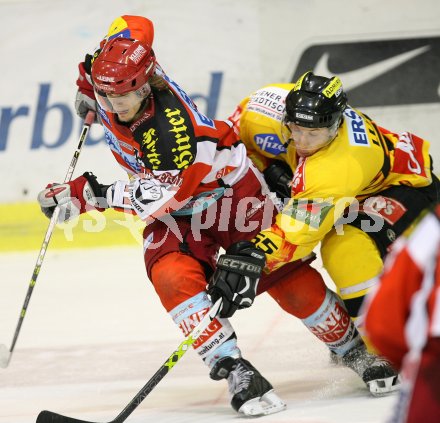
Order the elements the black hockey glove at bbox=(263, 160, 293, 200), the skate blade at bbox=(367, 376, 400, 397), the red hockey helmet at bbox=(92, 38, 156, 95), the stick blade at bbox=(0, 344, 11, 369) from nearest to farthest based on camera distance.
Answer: the red hockey helmet at bbox=(92, 38, 156, 95), the skate blade at bbox=(367, 376, 400, 397), the black hockey glove at bbox=(263, 160, 293, 200), the stick blade at bbox=(0, 344, 11, 369)

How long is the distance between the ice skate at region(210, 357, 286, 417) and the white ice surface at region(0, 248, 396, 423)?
0.12ft

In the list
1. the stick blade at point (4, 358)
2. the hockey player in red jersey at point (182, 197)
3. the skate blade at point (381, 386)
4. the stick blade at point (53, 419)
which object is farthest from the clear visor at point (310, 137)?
the stick blade at point (4, 358)

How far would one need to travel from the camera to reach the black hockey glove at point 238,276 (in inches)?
116

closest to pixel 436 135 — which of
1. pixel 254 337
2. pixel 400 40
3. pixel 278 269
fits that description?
pixel 400 40

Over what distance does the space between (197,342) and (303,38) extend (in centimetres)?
282

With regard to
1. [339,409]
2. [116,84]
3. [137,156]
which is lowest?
[339,409]

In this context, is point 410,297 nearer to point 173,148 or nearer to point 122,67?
point 173,148

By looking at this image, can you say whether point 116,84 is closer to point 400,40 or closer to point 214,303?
point 214,303

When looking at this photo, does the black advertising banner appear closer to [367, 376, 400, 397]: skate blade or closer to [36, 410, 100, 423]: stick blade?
[367, 376, 400, 397]: skate blade

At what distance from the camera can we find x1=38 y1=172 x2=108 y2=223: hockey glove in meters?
3.22

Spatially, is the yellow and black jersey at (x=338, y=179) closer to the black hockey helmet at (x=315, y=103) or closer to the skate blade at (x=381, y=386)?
the black hockey helmet at (x=315, y=103)

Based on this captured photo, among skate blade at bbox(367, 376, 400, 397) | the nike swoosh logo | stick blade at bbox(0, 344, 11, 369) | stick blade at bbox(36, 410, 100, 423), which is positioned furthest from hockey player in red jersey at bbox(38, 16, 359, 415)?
the nike swoosh logo

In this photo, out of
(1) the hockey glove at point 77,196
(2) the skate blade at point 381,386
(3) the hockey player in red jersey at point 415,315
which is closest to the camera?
(3) the hockey player in red jersey at point 415,315

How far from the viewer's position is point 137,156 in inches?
123
